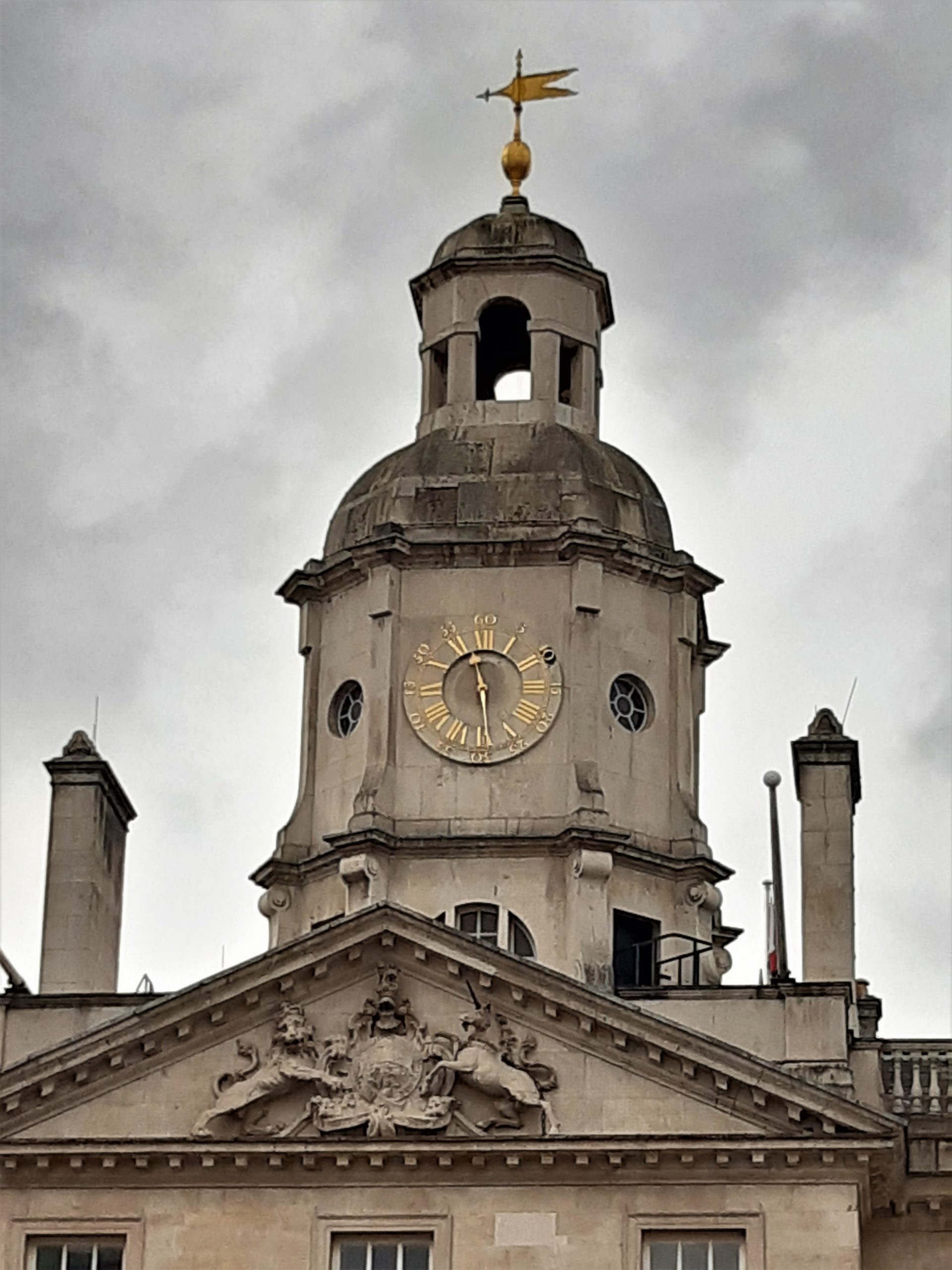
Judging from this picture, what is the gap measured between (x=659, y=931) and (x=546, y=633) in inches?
205

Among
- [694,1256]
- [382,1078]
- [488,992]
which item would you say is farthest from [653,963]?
[694,1256]

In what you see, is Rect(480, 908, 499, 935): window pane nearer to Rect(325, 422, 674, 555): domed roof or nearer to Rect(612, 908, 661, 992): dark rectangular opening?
Rect(612, 908, 661, 992): dark rectangular opening

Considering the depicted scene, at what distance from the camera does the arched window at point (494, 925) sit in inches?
2808

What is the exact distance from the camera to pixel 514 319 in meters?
78.2

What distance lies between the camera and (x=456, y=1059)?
6619 centimetres

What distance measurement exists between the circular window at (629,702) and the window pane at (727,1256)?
1102 centimetres

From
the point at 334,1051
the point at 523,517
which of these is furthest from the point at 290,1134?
the point at 523,517

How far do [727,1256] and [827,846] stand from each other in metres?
6.79

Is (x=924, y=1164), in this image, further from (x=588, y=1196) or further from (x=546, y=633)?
(x=546, y=633)

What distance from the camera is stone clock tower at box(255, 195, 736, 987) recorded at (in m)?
71.8

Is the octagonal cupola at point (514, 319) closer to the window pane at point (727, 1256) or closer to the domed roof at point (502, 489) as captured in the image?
the domed roof at point (502, 489)

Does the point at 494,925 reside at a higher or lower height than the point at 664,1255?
higher

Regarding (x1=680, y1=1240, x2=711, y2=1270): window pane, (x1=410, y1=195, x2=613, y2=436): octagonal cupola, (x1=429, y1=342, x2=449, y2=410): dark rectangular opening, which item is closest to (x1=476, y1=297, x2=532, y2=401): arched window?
(x1=410, y1=195, x2=613, y2=436): octagonal cupola

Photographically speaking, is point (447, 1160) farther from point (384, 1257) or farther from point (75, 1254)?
point (75, 1254)
